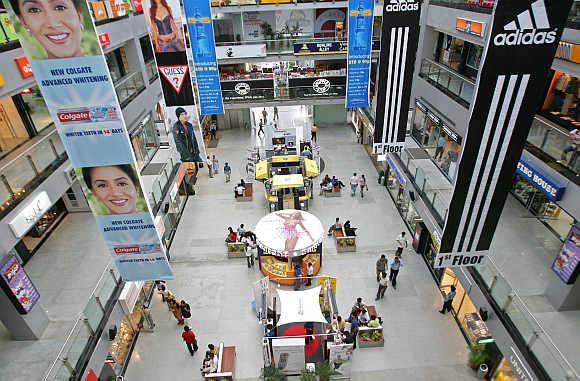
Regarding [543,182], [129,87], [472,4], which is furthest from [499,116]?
[129,87]

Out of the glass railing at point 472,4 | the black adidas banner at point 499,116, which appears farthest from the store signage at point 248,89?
the black adidas banner at point 499,116

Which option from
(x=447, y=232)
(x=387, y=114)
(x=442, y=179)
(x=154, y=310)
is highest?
(x=387, y=114)

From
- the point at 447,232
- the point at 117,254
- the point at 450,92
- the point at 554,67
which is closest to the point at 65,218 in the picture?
the point at 117,254

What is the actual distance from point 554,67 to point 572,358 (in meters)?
7.27

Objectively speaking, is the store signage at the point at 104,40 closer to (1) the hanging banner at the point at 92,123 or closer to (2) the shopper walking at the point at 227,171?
(1) the hanging banner at the point at 92,123

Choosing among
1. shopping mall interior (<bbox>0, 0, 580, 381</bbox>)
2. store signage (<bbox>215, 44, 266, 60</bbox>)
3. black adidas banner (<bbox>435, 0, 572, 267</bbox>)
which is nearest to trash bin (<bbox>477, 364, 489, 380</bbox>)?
shopping mall interior (<bbox>0, 0, 580, 381</bbox>)

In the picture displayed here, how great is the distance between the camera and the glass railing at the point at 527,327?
754 centimetres

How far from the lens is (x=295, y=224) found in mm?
15539

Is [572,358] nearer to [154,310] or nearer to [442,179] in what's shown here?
[442,179]

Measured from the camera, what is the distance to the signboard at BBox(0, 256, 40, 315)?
28.8 ft

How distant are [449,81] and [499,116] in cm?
909

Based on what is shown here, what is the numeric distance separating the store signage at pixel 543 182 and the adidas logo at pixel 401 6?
5.63 metres

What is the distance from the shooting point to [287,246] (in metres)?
14.5

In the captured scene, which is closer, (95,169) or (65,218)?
(95,169)
